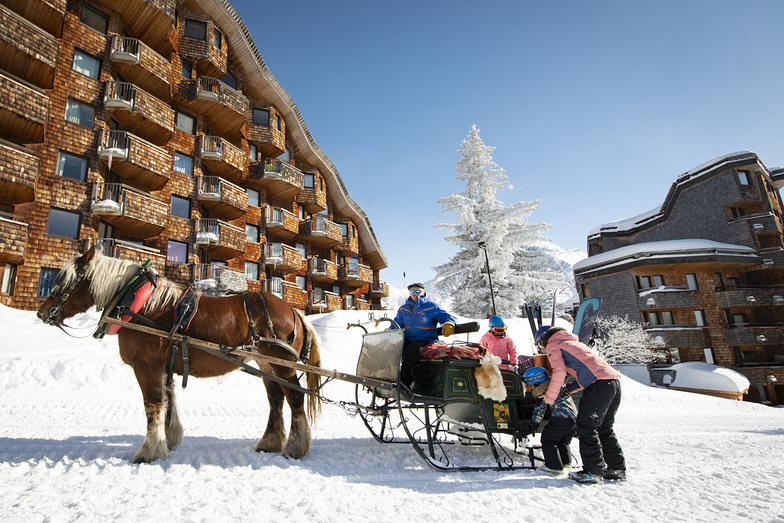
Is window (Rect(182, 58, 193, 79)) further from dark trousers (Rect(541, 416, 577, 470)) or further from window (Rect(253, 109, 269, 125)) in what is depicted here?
dark trousers (Rect(541, 416, 577, 470))

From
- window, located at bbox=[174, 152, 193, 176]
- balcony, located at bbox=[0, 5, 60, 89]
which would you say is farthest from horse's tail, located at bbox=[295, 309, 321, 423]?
window, located at bbox=[174, 152, 193, 176]

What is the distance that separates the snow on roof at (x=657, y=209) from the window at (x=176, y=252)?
38.0 metres

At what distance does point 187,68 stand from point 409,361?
22540 mm

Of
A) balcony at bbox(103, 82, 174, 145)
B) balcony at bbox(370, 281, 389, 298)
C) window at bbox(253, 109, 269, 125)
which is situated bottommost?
balcony at bbox(370, 281, 389, 298)

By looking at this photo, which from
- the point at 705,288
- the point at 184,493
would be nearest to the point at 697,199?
the point at 705,288

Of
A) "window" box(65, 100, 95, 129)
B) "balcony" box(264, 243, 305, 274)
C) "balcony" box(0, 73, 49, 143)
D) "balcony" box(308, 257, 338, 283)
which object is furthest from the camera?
"balcony" box(308, 257, 338, 283)

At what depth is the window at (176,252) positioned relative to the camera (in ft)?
58.6

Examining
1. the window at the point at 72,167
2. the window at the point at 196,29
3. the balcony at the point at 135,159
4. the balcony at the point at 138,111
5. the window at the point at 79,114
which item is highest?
the window at the point at 196,29

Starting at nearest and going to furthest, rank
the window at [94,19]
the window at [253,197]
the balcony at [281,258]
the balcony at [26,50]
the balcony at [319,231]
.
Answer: the balcony at [26,50], the window at [94,19], the balcony at [281,258], the window at [253,197], the balcony at [319,231]

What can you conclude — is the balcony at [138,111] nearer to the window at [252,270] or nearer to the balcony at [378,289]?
the window at [252,270]

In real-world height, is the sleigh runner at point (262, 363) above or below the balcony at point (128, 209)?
A: below

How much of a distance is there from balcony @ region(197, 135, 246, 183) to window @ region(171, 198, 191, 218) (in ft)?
8.43

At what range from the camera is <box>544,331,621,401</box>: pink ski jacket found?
164 inches

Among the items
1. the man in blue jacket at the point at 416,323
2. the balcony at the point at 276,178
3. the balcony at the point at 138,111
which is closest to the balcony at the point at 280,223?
the balcony at the point at 276,178
